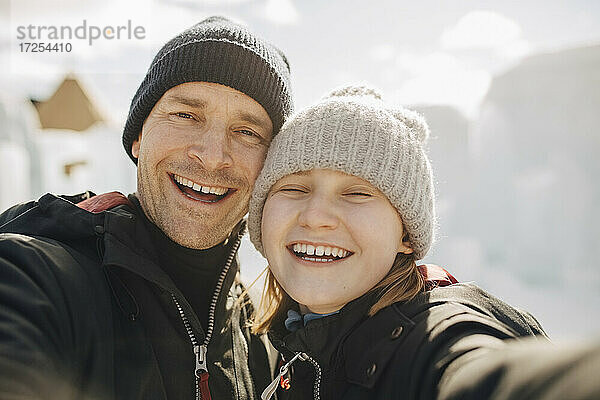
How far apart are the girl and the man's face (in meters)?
0.11

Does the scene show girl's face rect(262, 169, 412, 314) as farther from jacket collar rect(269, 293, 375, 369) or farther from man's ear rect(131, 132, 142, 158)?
man's ear rect(131, 132, 142, 158)

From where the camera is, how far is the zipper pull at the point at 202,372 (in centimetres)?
120

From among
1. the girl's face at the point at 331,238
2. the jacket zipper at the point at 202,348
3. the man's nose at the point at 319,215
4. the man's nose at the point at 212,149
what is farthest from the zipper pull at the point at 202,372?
the man's nose at the point at 212,149

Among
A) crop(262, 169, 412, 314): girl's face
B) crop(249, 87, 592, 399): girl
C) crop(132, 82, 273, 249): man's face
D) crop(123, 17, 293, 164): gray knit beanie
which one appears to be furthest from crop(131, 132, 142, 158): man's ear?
crop(262, 169, 412, 314): girl's face

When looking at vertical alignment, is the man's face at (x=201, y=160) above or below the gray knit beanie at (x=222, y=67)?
below

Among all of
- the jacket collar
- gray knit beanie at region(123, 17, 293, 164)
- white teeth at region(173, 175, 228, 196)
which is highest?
gray knit beanie at region(123, 17, 293, 164)

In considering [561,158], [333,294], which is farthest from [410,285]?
[561,158]

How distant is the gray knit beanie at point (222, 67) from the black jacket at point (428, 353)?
696 mm

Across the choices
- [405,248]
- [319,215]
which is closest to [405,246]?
[405,248]

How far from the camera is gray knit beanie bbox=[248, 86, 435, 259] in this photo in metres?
1.26

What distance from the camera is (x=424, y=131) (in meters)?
1.41

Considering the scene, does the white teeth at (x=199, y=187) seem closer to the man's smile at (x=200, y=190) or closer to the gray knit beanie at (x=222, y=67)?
the man's smile at (x=200, y=190)

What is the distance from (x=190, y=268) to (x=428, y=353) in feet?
2.67

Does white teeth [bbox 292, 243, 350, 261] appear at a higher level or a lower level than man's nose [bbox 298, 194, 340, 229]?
lower
